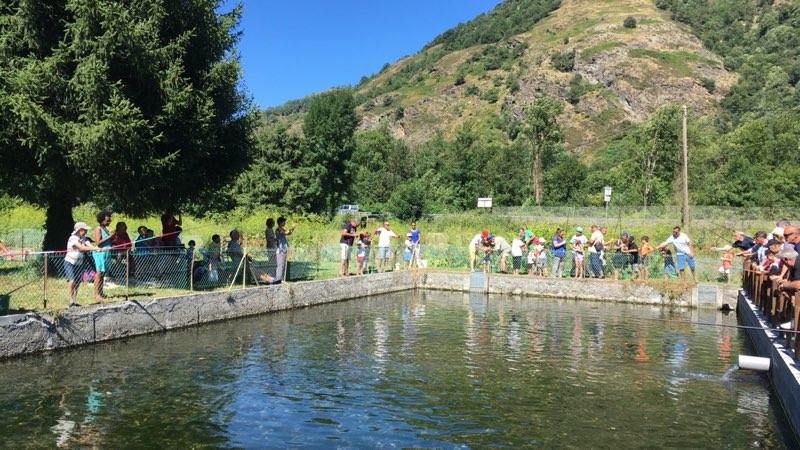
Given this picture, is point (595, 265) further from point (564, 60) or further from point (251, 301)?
point (564, 60)

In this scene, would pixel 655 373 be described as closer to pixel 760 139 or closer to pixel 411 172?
pixel 760 139

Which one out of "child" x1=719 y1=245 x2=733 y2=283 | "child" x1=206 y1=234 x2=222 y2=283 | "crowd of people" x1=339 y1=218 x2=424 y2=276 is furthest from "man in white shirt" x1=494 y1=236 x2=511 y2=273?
"child" x1=206 y1=234 x2=222 y2=283

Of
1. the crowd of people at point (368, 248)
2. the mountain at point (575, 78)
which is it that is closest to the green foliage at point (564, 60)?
the mountain at point (575, 78)

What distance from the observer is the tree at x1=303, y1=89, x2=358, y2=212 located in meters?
54.1

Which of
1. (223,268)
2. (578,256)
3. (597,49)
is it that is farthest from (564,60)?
(223,268)

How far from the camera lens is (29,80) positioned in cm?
1462

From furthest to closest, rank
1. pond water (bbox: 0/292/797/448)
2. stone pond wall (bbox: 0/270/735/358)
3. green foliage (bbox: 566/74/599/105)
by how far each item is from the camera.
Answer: green foliage (bbox: 566/74/599/105), stone pond wall (bbox: 0/270/735/358), pond water (bbox: 0/292/797/448)

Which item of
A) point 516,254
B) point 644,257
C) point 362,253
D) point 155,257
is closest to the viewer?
point 155,257

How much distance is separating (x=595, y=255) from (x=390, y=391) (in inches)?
625

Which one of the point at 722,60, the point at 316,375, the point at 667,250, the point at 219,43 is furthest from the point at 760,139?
the point at 722,60

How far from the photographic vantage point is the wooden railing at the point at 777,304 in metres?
8.68

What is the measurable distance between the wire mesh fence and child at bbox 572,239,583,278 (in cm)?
6

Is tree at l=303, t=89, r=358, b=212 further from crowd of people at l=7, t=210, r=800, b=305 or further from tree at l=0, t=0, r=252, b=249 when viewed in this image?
tree at l=0, t=0, r=252, b=249

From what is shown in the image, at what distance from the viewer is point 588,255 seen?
2370 centimetres
